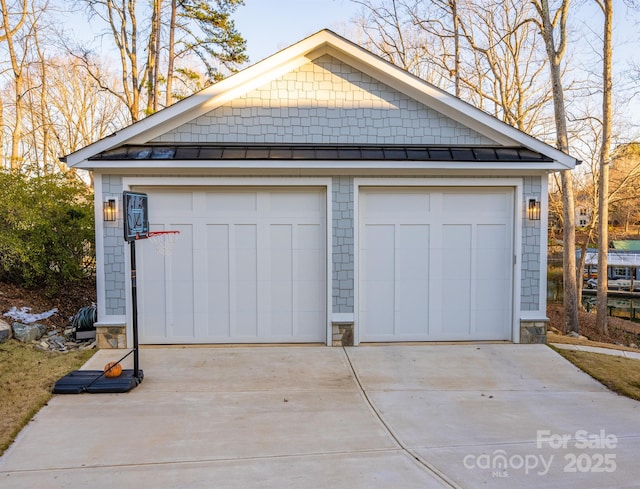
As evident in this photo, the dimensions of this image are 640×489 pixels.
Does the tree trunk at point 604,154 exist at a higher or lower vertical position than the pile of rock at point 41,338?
higher

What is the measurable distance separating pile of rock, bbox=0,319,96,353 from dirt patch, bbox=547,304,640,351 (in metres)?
12.3

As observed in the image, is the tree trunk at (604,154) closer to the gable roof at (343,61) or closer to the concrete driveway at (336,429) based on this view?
the gable roof at (343,61)

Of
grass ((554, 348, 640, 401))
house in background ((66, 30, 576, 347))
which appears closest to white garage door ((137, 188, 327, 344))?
house in background ((66, 30, 576, 347))

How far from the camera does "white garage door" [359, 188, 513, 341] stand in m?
7.04

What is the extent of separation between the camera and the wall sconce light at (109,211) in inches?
260

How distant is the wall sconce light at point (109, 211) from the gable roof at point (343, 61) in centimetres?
75

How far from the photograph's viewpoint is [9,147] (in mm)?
23656

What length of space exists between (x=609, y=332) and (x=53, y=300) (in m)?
15.3

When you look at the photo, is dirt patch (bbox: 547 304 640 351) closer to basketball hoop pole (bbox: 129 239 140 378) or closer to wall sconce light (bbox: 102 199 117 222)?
basketball hoop pole (bbox: 129 239 140 378)

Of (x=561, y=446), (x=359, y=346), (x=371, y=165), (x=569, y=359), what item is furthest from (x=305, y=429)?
(x=569, y=359)

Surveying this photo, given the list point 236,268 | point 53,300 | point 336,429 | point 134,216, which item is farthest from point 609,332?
point 53,300

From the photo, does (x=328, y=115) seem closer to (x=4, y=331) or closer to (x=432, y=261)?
(x=432, y=261)

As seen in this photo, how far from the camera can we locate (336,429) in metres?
4.11

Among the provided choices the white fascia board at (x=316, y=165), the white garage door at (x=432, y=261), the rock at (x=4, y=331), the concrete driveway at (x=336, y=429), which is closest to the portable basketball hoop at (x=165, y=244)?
the white fascia board at (x=316, y=165)
